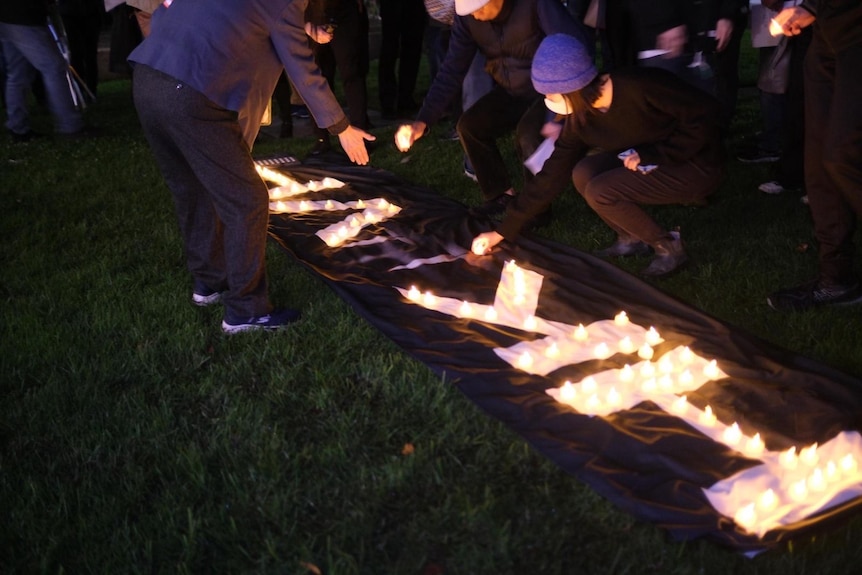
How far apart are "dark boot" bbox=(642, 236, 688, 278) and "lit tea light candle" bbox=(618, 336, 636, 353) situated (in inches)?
37.9

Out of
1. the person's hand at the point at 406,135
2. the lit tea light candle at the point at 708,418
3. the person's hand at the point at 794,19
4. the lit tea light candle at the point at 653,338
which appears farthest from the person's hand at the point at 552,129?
the lit tea light candle at the point at 708,418

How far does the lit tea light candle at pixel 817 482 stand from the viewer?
2.54 meters

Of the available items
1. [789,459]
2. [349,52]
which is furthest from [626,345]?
[349,52]

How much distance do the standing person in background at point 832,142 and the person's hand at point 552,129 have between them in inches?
54.7

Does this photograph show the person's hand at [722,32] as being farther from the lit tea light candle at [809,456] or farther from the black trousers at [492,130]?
the lit tea light candle at [809,456]

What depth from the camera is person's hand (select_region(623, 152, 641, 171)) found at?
4230mm

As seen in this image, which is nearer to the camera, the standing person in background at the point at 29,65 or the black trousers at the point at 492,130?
the black trousers at the point at 492,130

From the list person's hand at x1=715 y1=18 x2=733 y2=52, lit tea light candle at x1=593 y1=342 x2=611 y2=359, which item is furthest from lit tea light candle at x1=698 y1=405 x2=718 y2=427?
person's hand at x1=715 y1=18 x2=733 y2=52

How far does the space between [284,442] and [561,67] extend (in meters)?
2.13

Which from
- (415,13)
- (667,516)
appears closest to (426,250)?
(667,516)

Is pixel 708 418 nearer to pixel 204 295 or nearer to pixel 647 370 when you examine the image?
pixel 647 370

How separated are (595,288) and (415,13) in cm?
631

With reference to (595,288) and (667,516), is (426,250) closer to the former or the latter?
(595,288)

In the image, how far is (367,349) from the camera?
3637 millimetres
